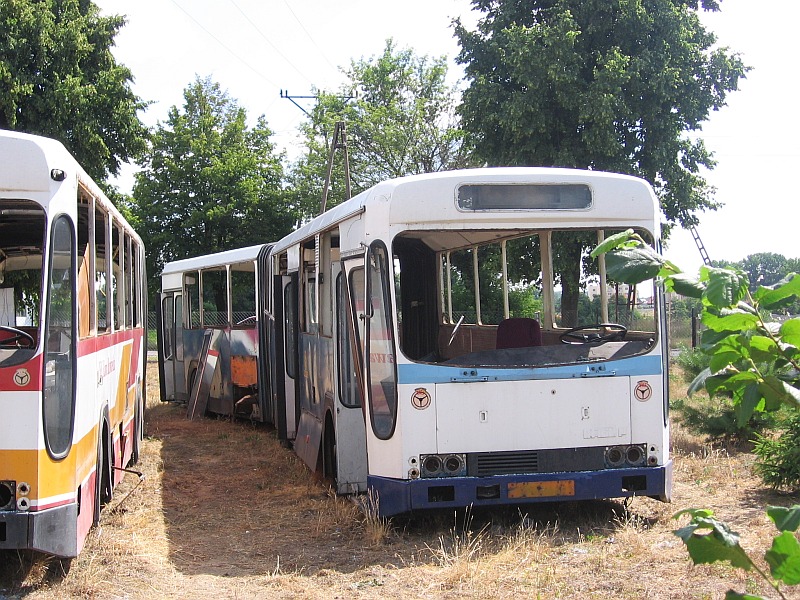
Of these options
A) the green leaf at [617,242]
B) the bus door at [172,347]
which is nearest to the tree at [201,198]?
the bus door at [172,347]

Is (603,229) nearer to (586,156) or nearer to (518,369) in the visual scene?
(518,369)

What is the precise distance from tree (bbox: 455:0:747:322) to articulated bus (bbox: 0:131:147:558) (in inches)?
550

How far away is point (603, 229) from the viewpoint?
26.2 ft

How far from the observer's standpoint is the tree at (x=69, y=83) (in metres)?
20.9

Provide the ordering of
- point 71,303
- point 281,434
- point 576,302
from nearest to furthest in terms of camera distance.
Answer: point 71,303 < point 576,302 < point 281,434

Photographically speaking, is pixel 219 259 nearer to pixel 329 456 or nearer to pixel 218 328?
pixel 218 328

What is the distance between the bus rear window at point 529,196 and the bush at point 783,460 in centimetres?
317

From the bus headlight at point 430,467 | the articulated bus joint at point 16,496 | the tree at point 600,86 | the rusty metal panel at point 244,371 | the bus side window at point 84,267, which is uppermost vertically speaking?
the tree at point 600,86

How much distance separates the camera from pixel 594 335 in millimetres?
8273

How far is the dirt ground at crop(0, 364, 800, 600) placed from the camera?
20.9 ft

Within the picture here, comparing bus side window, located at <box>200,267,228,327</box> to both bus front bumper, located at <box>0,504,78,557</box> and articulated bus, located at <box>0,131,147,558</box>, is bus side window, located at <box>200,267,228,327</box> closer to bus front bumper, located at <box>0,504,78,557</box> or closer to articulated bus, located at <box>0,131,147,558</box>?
articulated bus, located at <box>0,131,147,558</box>

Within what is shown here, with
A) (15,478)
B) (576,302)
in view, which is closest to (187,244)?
(576,302)

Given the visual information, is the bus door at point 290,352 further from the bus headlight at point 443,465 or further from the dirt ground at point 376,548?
the bus headlight at point 443,465

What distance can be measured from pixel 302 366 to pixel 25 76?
13.1m
